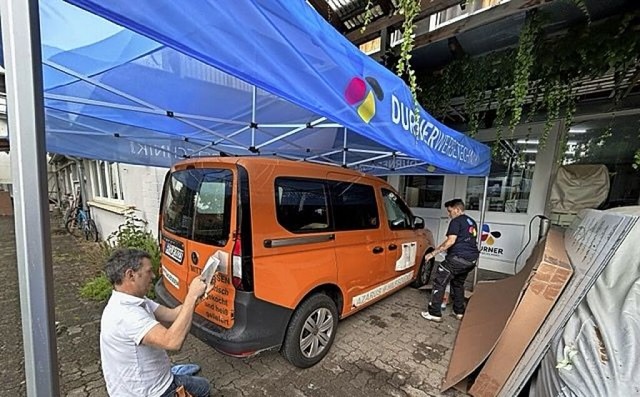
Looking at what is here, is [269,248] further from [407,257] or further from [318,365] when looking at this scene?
[407,257]

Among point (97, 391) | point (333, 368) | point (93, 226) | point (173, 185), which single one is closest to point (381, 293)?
point (333, 368)

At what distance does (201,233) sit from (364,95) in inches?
72.1

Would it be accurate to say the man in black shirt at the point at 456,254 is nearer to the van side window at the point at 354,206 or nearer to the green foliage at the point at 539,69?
the van side window at the point at 354,206

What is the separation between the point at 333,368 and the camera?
8.95ft

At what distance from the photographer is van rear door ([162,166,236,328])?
2223 mm

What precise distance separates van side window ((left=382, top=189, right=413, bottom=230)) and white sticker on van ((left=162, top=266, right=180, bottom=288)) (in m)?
2.55

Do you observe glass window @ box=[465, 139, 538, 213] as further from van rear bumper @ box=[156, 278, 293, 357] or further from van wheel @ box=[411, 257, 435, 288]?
van rear bumper @ box=[156, 278, 293, 357]

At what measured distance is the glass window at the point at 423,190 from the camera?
662 centimetres

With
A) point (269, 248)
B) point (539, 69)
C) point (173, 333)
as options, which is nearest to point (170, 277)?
point (269, 248)

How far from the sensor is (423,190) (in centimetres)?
690

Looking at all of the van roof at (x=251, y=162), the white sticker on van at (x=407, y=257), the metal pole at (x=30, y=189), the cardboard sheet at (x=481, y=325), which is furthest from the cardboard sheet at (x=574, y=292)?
the metal pole at (x=30, y=189)

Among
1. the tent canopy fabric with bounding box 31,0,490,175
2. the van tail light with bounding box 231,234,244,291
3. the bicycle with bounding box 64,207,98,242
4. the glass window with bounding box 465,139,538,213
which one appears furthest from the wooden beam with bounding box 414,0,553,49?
the bicycle with bounding box 64,207,98,242

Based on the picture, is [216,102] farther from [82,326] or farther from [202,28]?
[82,326]

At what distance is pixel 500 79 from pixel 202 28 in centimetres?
417
